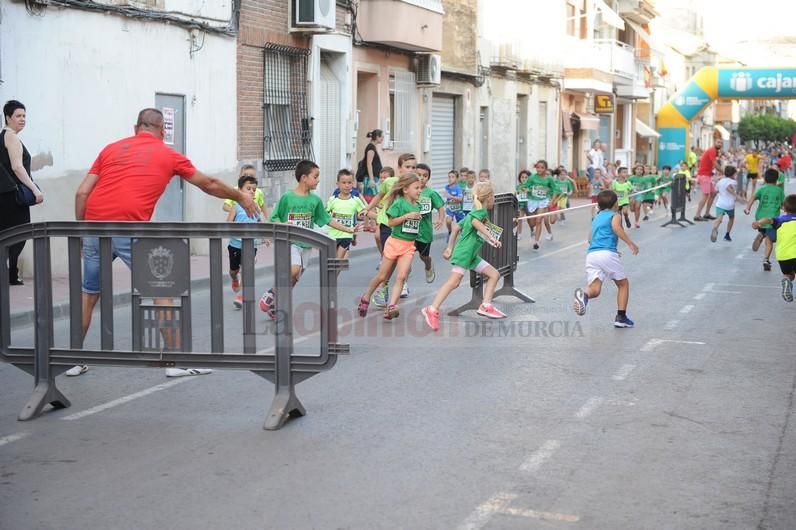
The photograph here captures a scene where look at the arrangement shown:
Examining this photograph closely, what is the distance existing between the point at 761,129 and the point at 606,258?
93.4 meters

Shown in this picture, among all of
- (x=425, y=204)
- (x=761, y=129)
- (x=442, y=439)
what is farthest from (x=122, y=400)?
(x=761, y=129)

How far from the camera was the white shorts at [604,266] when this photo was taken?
1101cm

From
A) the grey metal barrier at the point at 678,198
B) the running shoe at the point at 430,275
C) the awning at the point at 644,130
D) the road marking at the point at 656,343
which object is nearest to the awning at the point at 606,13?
the awning at the point at 644,130

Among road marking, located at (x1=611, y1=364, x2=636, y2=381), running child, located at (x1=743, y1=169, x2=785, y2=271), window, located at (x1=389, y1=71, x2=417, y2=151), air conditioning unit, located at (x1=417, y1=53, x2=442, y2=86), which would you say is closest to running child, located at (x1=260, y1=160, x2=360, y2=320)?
road marking, located at (x1=611, y1=364, x2=636, y2=381)

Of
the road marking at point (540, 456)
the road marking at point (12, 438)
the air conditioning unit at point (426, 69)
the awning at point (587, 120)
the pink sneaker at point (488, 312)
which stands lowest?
the road marking at point (540, 456)

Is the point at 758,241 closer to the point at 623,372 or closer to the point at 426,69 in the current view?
the point at 623,372

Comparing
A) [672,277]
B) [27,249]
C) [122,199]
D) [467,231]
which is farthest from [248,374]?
[672,277]

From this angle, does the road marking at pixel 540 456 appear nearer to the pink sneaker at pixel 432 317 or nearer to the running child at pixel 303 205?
the pink sneaker at pixel 432 317

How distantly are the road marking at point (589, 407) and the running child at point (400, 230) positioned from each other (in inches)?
149

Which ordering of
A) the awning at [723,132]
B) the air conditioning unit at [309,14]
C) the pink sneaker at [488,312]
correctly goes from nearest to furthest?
the pink sneaker at [488,312], the air conditioning unit at [309,14], the awning at [723,132]

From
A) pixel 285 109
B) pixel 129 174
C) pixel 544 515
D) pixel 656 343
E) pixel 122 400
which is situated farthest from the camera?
pixel 285 109

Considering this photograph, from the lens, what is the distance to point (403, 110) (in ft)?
89.7

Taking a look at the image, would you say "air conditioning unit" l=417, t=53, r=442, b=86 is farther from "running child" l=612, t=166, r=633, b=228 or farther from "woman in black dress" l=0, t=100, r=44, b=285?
"woman in black dress" l=0, t=100, r=44, b=285

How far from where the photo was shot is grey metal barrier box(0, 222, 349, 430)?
6.70 metres
